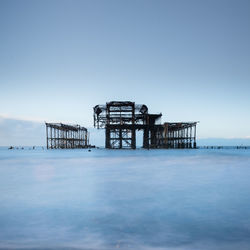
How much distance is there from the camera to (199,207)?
7.89m

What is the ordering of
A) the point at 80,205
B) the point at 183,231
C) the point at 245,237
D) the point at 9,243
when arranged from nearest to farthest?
the point at 9,243
the point at 245,237
the point at 183,231
the point at 80,205

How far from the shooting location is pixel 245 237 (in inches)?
206

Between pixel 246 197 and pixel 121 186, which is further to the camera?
pixel 121 186

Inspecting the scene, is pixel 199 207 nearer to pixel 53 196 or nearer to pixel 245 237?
pixel 245 237

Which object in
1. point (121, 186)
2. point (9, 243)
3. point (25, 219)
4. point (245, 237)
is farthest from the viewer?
point (121, 186)

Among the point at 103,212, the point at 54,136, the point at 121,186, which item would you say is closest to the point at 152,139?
the point at 54,136

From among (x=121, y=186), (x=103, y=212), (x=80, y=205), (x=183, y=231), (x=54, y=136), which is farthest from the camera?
(x=54, y=136)

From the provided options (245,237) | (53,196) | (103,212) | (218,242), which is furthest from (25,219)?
(245,237)

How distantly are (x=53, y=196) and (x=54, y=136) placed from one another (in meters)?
60.4

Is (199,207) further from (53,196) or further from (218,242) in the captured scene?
(53,196)

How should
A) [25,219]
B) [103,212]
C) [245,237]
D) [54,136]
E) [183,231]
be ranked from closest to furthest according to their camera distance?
[245,237] < [183,231] < [25,219] < [103,212] < [54,136]

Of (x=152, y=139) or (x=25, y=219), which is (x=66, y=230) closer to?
(x=25, y=219)

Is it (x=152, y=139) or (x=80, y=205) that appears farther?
(x=152, y=139)

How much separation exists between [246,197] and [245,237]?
4.66m
